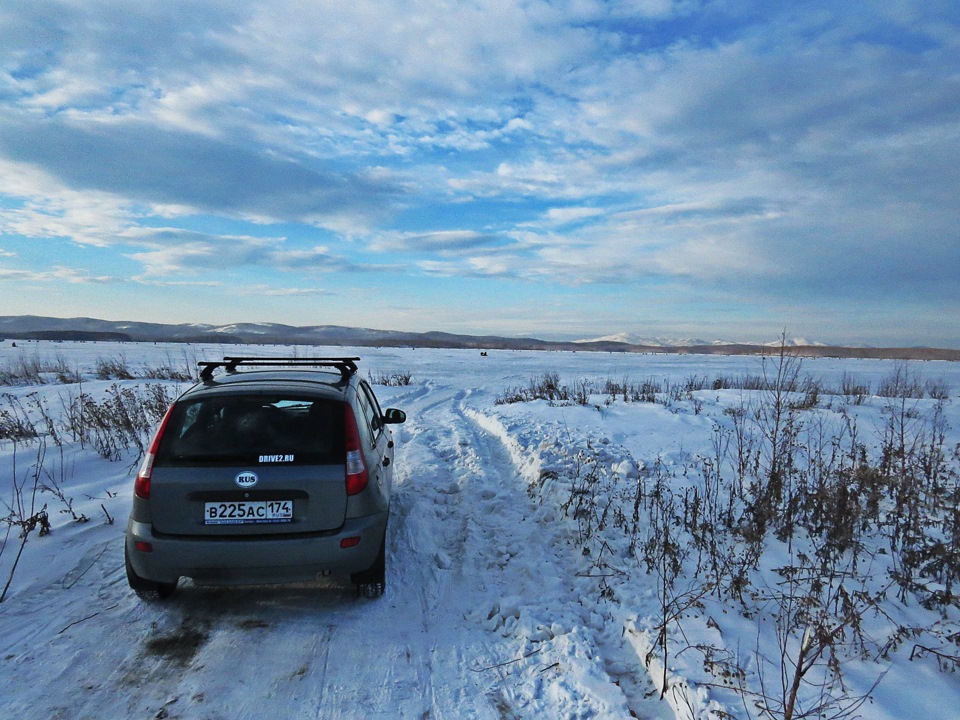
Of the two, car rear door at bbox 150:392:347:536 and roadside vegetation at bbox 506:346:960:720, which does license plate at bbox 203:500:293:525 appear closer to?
car rear door at bbox 150:392:347:536

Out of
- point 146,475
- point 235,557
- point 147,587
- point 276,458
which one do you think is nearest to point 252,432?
point 276,458

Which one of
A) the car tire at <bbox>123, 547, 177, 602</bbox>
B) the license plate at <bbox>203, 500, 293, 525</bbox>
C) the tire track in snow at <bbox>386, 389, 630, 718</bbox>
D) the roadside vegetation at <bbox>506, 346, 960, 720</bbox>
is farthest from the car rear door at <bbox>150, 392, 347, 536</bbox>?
the roadside vegetation at <bbox>506, 346, 960, 720</bbox>

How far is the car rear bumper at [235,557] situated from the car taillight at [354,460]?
35 cm

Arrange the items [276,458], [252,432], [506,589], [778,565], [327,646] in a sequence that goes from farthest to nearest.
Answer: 1. [778,565]
2. [506,589]
3. [252,432]
4. [276,458]
5. [327,646]

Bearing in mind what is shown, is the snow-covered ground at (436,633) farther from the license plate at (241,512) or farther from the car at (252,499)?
the license plate at (241,512)

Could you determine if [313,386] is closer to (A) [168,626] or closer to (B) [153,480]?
(B) [153,480]

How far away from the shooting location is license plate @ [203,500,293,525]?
3.71 meters

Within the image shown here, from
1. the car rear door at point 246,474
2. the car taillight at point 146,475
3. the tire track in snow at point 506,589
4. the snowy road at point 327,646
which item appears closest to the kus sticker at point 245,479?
the car rear door at point 246,474

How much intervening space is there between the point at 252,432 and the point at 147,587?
1451mm

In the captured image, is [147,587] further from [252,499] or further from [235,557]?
[252,499]

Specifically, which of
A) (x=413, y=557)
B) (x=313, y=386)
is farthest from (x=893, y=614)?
(x=313, y=386)

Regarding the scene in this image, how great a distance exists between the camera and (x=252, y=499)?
3727 mm

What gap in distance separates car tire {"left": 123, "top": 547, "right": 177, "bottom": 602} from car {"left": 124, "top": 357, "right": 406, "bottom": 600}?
0.01m

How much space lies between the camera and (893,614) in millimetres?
3840
